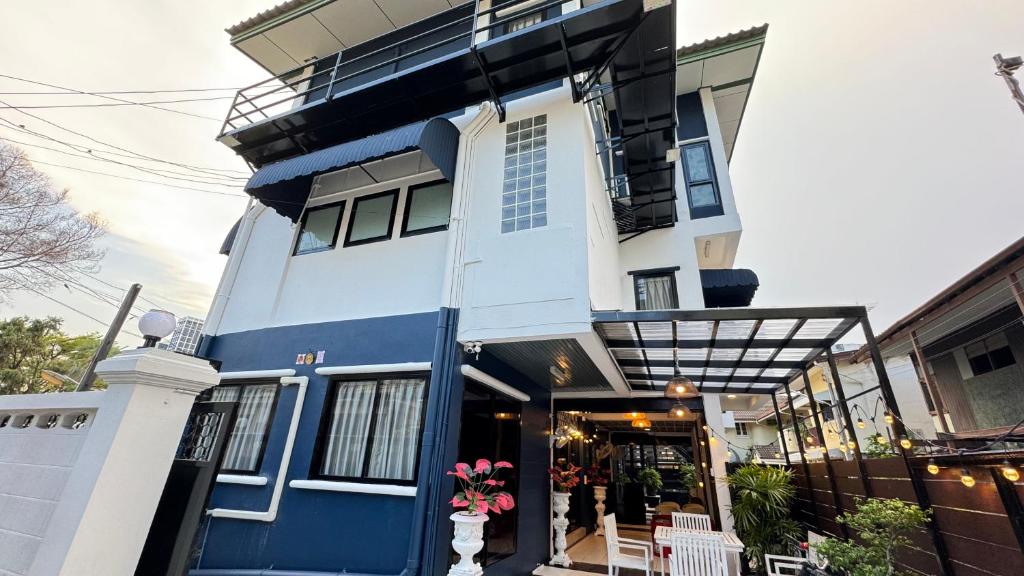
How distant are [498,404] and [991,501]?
4773 millimetres

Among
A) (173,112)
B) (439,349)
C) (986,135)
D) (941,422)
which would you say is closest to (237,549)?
(439,349)

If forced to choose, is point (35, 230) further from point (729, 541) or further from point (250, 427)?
point (729, 541)

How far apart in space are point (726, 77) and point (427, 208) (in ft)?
26.7

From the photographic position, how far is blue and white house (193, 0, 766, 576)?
14.8 ft

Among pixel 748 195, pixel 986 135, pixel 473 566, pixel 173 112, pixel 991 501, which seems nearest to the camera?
pixel 991 501

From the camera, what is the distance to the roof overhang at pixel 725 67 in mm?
8336

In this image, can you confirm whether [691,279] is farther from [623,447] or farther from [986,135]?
[623,447]

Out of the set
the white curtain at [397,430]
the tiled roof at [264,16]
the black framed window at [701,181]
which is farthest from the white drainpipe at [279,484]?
the black framed window at [701,181]

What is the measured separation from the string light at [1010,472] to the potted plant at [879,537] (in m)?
0.87

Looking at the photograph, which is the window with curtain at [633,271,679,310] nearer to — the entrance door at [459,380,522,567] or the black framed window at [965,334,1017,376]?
the entrance door at [459,380,522,567]

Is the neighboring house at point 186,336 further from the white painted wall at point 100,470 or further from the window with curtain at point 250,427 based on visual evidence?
the white painted wall at point 100,470

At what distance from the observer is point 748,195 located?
54.2 ft

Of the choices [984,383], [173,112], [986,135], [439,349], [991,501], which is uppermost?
[986,135]

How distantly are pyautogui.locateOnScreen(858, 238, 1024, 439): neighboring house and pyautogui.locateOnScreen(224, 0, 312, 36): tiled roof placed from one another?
11413mm
